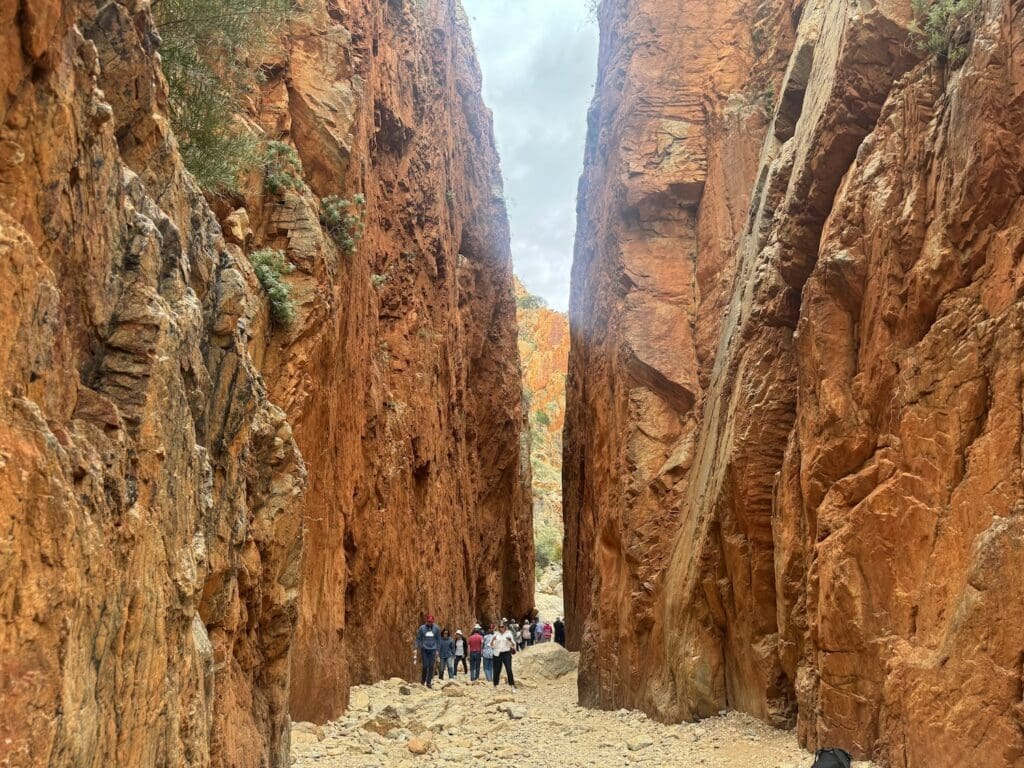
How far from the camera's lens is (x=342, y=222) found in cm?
1600

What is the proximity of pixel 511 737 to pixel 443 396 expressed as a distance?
12974 millimetres

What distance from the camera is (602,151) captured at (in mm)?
25109

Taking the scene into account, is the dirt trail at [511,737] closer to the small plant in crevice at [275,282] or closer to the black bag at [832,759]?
the black bag at [832,759]

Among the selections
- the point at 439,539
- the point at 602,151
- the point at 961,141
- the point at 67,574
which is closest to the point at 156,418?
the point at 67,574

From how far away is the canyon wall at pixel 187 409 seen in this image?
4.02 m

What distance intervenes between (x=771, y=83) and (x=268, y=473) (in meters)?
14.7

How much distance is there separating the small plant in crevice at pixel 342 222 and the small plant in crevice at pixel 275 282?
2.45m

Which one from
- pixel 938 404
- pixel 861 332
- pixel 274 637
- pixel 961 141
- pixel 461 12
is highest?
pixel 461 12

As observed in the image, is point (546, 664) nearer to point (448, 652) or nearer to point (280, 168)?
point (448, 652)

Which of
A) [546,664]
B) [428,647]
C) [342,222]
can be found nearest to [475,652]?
[428,647]

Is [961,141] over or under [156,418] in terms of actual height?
over

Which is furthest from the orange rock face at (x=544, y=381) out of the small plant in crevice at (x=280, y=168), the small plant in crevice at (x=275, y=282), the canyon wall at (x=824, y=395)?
the small plant in crevice at (x=275, y=282)

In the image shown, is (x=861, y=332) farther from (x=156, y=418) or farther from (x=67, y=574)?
(x=67, y=574)

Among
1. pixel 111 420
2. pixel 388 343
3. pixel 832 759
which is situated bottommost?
pixel 832 759
